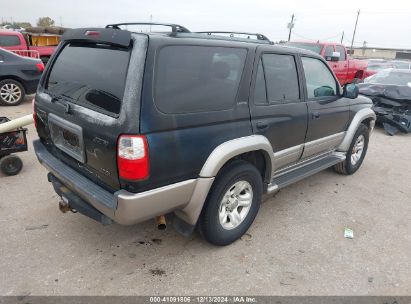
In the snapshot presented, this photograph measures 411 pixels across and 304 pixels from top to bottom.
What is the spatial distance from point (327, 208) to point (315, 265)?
1.22 meters

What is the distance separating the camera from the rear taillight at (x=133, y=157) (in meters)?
2.21

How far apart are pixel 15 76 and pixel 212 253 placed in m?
7.69

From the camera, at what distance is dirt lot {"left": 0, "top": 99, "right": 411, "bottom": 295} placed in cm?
262

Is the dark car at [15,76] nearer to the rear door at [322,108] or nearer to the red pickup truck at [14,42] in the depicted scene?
the red pickup truck at [14,42]

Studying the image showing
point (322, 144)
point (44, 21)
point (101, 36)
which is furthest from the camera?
point (44, 21)

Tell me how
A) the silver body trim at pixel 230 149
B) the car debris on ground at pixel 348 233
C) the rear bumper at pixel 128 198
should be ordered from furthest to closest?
1. the car debris on ground at pixel 348 233
2. the silver body trim at pixel 230 149
3. the rear bumper at pixel 128 198

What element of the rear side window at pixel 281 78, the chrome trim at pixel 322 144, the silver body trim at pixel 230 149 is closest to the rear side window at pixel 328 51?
the chrome trim at pixel 322 144

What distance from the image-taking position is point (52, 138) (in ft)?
9.79

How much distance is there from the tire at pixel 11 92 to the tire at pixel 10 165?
485 centimetres

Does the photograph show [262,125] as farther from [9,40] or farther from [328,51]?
[9,40]

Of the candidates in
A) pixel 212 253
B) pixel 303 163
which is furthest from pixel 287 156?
pixel 212 253

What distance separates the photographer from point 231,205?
10.2 ft

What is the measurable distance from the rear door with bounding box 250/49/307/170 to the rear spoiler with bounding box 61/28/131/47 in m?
1.21

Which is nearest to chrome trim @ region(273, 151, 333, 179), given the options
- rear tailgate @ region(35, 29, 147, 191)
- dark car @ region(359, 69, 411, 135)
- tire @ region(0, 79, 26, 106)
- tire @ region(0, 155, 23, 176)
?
rear tailgate @ region(35, 29, 147, 191)
